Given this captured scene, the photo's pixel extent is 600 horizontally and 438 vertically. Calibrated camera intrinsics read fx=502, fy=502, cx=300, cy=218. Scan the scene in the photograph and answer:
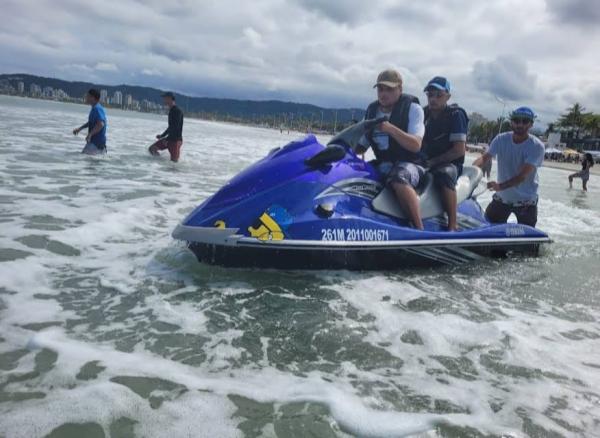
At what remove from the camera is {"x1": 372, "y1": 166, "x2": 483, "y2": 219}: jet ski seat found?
4.49 meters

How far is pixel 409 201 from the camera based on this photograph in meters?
4.46

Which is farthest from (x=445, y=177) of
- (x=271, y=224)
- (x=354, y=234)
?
(x=271, y=224)

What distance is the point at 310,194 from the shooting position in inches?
157

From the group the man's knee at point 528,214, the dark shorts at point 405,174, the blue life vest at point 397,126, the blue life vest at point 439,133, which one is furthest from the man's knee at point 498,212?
the dark shorts at point 405,174

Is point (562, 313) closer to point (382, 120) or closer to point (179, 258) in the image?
point (382, 120)

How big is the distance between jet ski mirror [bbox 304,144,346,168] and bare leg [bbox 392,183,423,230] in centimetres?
64

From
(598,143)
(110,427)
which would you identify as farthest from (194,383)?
(598,143)

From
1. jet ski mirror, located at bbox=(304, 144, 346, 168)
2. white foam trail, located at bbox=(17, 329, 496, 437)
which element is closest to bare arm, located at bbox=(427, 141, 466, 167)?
jet ski mirror, located at bbox=(304, 144, 346, 168)

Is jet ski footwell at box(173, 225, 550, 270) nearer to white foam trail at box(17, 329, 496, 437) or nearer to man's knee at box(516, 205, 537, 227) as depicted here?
white foam trail at box(17, 329, 496, 437)

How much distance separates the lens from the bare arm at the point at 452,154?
4.95 metres

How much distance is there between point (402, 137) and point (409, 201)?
0.57 meters

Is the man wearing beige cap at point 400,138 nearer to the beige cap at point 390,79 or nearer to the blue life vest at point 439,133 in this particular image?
the beige cap at point 390,79

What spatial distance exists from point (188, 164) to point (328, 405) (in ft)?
34.4

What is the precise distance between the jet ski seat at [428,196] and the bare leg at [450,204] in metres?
0.07
